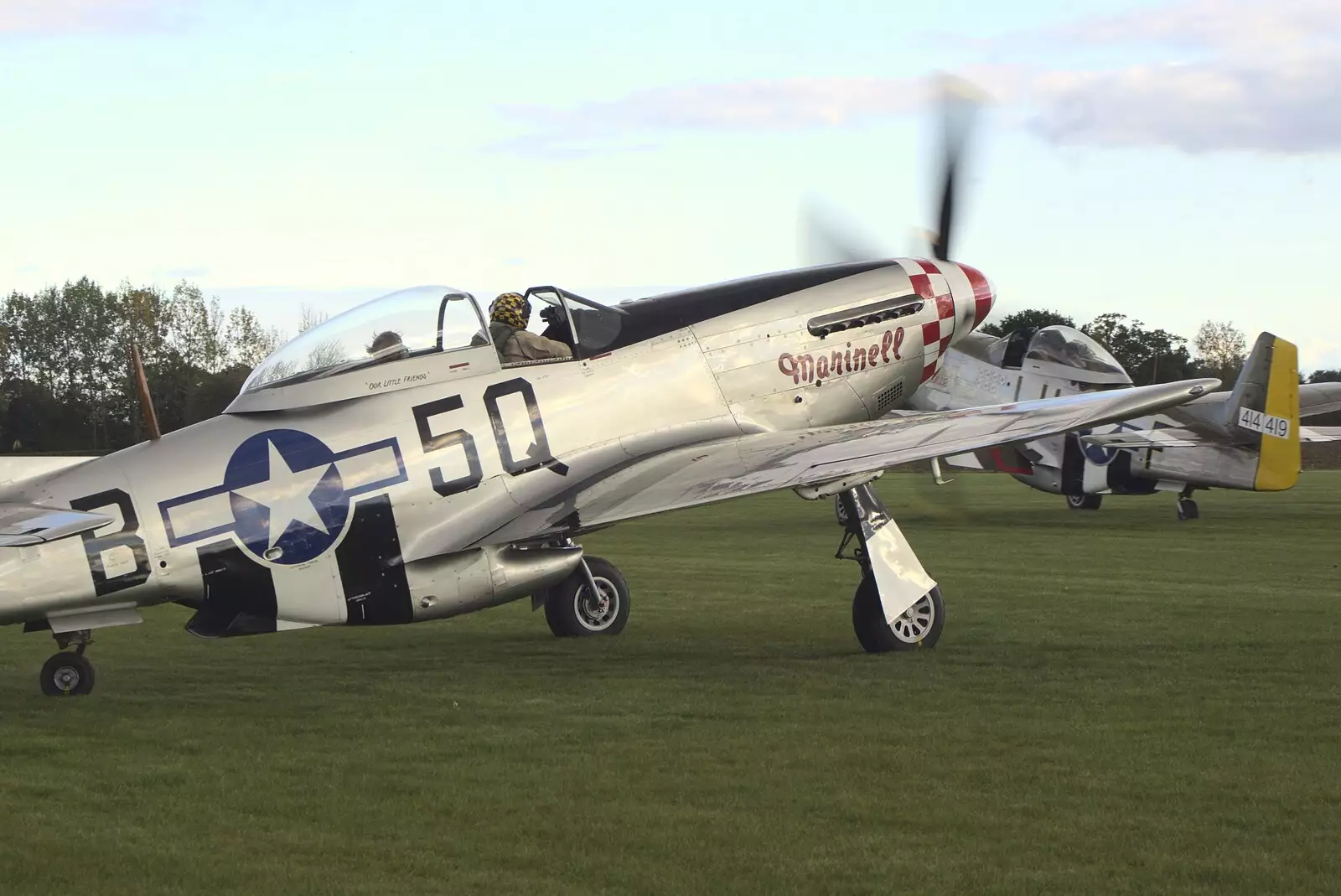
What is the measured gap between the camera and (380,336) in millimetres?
8977

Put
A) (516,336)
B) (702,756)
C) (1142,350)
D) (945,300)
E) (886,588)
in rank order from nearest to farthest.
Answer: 1. (702,756)
2. (886,588)
3. (516,336)
4. (945,300)
5. (1142,350)

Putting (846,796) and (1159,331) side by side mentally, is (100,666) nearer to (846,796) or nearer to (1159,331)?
(846,796)

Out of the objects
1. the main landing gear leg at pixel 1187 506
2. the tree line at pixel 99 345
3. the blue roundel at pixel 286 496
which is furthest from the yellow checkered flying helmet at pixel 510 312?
the tree line at pixel 99 345

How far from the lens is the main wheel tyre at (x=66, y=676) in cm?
841

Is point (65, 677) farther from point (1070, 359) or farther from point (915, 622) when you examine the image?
point (1070, 359)

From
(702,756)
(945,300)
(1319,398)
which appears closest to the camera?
(702,756)

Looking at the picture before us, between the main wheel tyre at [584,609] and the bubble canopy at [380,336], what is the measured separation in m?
2.42

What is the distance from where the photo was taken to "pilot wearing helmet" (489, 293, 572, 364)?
9508 mm

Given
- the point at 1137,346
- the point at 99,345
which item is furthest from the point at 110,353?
the point at 1137,346

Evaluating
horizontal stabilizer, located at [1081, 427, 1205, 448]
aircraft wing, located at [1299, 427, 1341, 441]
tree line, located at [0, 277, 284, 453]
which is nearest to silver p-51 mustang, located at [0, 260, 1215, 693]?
horizontal stabilizer, located at [1081, 427, 1205, 448]

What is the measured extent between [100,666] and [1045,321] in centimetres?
5306

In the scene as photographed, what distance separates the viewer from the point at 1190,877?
181 inches

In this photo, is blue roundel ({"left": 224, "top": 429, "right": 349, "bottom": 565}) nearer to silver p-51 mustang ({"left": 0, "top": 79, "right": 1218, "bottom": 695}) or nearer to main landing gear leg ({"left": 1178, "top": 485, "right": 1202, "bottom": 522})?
silver p-51 mustang ({"left": 0, "top": 79, "right": 1218, "bottom": 695})

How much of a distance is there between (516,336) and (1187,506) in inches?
621
